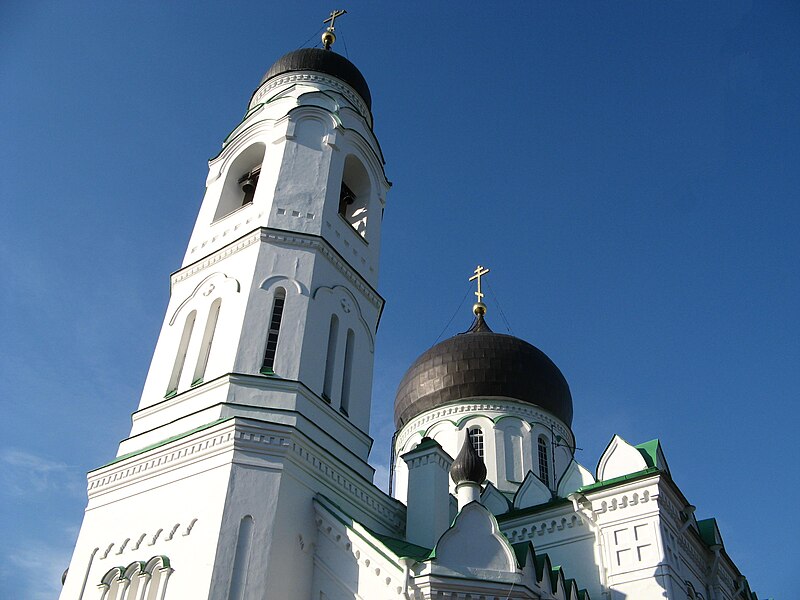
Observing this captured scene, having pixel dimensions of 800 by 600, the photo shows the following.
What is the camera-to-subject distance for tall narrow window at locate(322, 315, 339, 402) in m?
11.1

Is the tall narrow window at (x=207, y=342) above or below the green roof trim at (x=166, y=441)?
above

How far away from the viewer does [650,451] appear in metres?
11.6

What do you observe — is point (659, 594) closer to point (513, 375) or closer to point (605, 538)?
point (605, 538)

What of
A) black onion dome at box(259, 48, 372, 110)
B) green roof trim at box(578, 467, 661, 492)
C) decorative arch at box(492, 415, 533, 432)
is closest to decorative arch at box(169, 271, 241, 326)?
black onion dome at box(259, 48, 372, 110)

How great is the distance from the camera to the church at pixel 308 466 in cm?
884

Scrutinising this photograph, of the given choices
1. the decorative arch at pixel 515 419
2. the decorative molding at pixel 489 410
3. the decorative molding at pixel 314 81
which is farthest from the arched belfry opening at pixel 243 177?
the decorative arch at pixel 515 419

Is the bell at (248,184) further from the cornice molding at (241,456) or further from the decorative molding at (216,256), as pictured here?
the cornice molding at (241,456)

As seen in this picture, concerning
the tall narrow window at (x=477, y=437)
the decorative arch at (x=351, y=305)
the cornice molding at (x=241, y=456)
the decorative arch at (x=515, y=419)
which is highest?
the decorative arch at (x=515, y=419)

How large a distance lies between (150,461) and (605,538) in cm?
624

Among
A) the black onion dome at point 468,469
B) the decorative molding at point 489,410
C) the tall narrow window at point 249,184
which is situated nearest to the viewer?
the black onion dome at point 468,469

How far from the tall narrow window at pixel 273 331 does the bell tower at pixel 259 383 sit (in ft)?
0.11

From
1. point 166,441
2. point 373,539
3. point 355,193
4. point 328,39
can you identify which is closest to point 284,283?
point 166,441

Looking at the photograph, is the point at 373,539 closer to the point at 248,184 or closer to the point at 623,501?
the point at 623,501

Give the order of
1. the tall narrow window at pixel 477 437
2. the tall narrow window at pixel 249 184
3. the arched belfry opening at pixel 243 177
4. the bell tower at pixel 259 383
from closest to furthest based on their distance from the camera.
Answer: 1. the bell tower at pixel 259 383
2. the arched belfry opening at pixel 243 177
3. the tall narrow window at pixel 249 184
4. the tall narrow window at pixel 477 437
